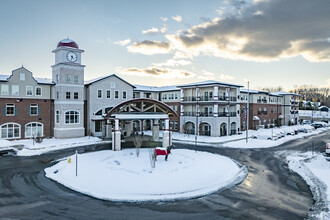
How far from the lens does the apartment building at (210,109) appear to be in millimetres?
39719

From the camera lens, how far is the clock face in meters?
34.3

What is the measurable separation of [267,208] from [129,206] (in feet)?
23.3

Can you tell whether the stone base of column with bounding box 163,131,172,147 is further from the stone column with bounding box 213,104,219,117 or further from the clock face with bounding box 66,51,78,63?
the clock face with bounding box 66,51,78,63

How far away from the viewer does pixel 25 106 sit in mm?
32531

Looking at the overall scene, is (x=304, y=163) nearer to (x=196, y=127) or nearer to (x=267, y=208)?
(x=267, y=208)

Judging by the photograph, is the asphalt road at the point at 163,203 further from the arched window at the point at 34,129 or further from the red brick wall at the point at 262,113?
the red brick wall at the point at 262,113

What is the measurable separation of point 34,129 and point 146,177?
25.7m

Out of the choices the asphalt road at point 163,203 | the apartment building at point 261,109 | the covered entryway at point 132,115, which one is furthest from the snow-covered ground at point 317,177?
the apartment building at point 261,109

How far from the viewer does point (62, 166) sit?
18734mm

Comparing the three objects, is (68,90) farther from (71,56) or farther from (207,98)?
(207,98)

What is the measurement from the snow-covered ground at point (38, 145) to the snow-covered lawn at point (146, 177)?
8078 mm

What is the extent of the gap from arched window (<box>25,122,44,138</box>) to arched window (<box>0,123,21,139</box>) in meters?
1.02

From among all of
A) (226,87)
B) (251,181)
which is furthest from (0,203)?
(226,87)

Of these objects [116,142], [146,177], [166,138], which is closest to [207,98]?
[166,138]
